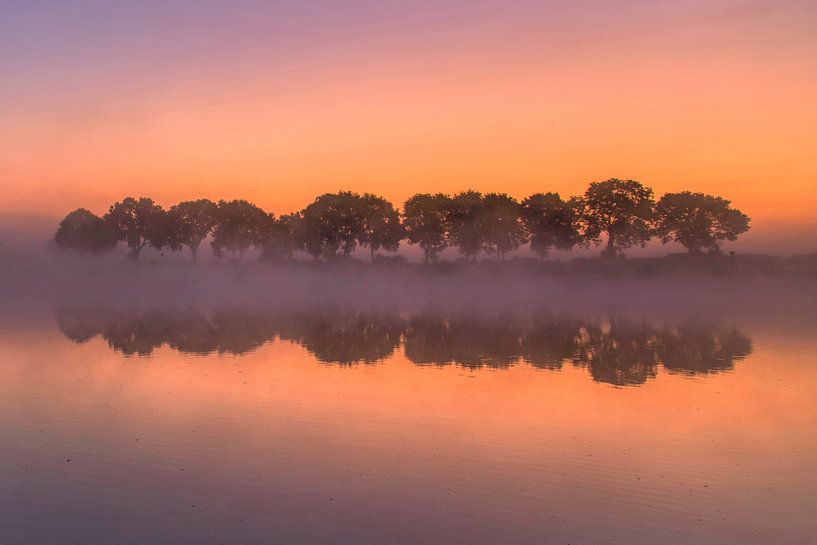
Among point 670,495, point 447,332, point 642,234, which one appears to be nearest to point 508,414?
point 670,495

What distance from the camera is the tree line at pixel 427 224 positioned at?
122438mm

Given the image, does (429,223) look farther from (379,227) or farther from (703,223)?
(703,223)

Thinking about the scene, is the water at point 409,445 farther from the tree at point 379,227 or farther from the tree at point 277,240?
the tree at point 277,240

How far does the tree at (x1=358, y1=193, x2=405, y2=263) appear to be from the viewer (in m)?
138

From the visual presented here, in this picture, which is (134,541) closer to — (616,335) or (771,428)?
(771,428)

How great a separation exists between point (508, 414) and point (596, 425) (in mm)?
3057

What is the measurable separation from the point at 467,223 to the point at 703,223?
4482cm

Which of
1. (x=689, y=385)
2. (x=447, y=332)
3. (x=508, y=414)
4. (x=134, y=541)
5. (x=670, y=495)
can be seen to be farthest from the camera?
(x=447, y=332)

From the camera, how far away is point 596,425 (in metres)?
21.2

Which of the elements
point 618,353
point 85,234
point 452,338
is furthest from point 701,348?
point 85,234

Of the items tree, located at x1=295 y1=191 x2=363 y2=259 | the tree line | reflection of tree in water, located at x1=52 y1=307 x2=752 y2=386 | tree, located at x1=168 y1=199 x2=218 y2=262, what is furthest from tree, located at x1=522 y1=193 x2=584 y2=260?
tree, located at x1=168 y1=199 x2=218 y2=262

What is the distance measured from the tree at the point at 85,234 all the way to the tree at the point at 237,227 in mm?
24732

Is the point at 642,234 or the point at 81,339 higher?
the point at 642,234

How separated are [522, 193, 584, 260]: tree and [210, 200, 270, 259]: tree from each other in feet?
204
